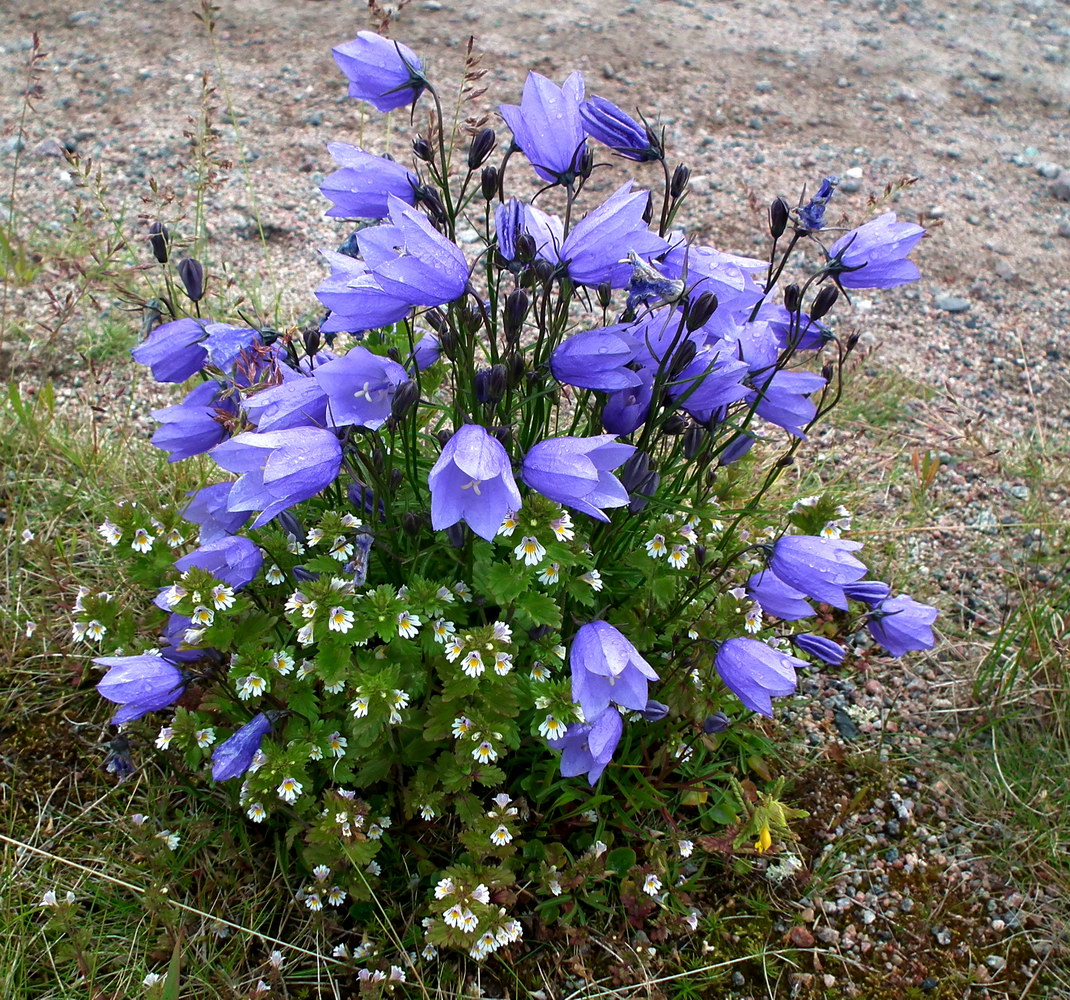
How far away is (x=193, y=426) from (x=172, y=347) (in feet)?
0.77

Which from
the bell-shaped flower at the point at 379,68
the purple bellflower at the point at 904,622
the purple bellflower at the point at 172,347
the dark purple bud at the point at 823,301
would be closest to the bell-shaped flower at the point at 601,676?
the purple bellflower at the point at 904,622

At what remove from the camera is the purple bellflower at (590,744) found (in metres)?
2.36

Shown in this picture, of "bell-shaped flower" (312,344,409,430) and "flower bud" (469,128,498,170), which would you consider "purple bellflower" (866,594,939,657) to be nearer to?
"bell-shaped flower" (312,344,409,430)

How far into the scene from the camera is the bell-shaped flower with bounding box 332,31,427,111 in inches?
89.4

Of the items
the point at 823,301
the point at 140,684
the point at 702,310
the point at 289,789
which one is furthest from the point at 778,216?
the point at 140,684

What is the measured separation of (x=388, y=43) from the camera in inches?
90.6

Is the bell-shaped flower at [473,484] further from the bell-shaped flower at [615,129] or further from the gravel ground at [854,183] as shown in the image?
the gravel ground at [854,183]

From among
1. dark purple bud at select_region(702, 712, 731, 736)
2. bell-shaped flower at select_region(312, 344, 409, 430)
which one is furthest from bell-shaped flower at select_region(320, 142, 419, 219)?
dark purple bud at select_region(702, 712, 731, 736)

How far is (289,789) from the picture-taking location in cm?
231

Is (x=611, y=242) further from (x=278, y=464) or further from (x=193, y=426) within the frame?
(x=193, y=426)

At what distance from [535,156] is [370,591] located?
1.14 m

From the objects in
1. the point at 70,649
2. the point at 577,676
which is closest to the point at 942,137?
the point at 577,676

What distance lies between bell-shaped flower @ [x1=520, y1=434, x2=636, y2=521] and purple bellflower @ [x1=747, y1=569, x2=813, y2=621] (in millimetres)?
650

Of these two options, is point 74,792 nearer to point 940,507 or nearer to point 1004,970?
point 1004,970
